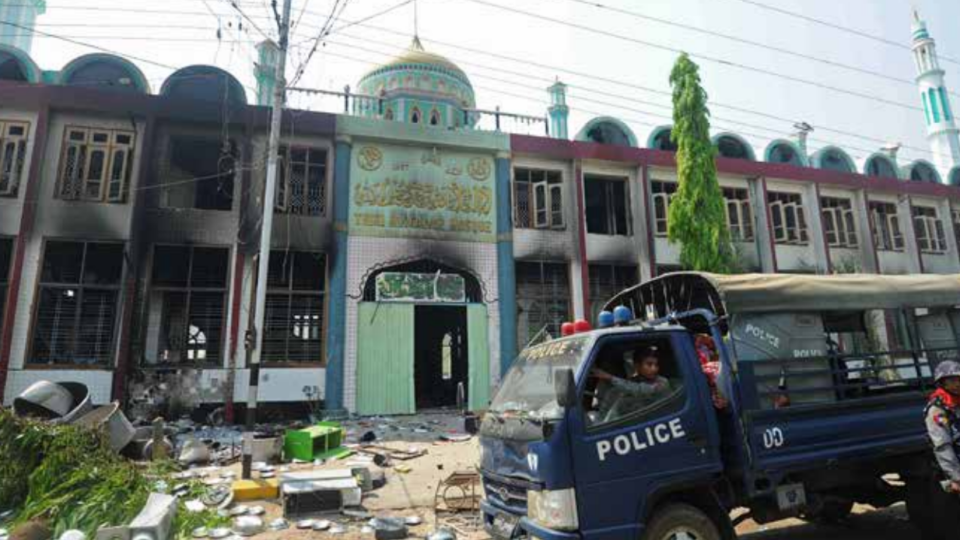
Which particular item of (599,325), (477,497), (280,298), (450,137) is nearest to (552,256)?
(450,137)

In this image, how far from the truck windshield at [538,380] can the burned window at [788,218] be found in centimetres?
1728

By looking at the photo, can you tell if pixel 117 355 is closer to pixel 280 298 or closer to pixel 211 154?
pixel 280 298

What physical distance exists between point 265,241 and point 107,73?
10011 mm

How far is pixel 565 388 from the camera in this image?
144 inches

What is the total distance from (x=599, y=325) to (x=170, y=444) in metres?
8.58

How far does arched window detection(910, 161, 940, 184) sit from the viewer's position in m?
22.5

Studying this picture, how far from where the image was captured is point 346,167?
14758mm

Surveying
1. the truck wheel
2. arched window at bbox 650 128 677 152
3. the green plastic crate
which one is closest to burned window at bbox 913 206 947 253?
arched window at bbox 650 128 677 152

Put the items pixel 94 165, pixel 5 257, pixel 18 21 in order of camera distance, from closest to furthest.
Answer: pixel 5 257 < pixel 94 165 < pixel 18 21

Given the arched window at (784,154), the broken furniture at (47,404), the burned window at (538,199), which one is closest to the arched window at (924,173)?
the arched window at (784,154)

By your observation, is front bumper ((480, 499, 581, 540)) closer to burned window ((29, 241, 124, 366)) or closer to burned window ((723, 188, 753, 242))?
burned window ((29, 241, 124, 366))

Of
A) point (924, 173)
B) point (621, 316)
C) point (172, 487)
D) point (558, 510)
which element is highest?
point (924, 173)

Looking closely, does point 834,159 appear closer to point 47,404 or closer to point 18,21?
point 47,404

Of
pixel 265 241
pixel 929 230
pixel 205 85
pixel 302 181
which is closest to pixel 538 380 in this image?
pixel 265 241
